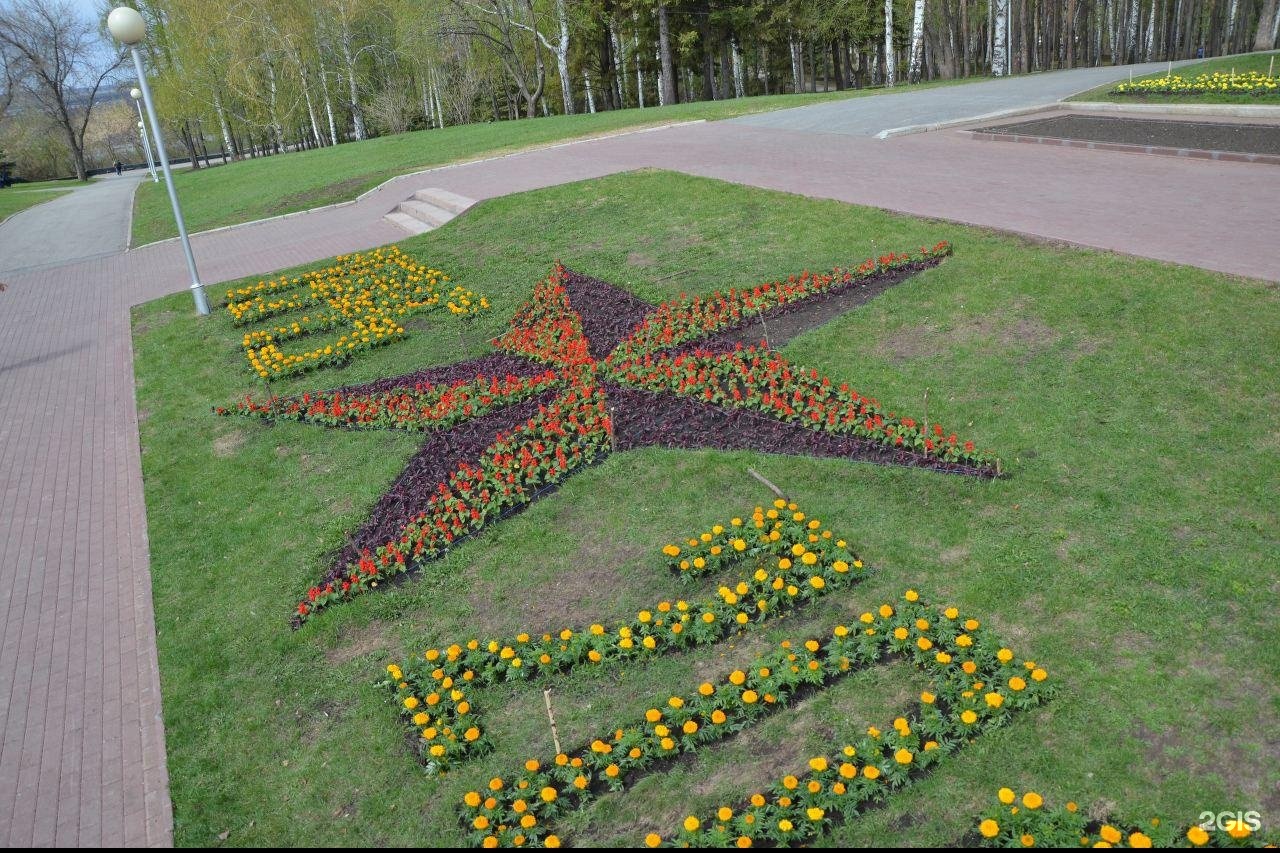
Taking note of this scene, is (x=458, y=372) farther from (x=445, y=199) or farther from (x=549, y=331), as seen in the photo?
(x=445, y=199)

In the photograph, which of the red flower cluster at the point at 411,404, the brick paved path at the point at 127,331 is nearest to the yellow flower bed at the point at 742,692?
the brick paved path at the point at 127,331

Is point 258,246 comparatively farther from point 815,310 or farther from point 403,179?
point 815,310

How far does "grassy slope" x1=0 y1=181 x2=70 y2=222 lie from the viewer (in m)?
31.6

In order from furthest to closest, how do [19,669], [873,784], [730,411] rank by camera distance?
[730,411] < [19,669] < [873,784]

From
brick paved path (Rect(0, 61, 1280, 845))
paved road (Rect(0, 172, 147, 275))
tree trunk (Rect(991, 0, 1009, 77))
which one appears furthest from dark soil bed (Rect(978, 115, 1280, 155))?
paved road (Rect(0, 172, 147, 275))

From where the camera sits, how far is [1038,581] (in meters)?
5.15

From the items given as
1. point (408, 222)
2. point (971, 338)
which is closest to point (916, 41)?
point (408, 222)

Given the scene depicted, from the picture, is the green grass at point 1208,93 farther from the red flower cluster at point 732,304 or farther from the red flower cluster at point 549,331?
the red flower cluster at point 549,331

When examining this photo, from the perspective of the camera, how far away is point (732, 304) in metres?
9.58

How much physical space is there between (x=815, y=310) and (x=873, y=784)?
614 cm

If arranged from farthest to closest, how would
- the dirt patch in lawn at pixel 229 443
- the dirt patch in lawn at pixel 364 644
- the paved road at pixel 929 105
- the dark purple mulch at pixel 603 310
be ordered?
the paved road at pixel 929 105 < the dark purple mulch at pixel 603 310 < the dirt patch in lawn at pixel 229 443 < the dirt patch in lawn at pixel 364 644

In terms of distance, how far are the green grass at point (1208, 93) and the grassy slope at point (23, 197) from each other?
32066 mm

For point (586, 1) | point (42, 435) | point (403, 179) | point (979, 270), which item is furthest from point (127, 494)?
point (586, 1)

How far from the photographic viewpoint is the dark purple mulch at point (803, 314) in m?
8.88
